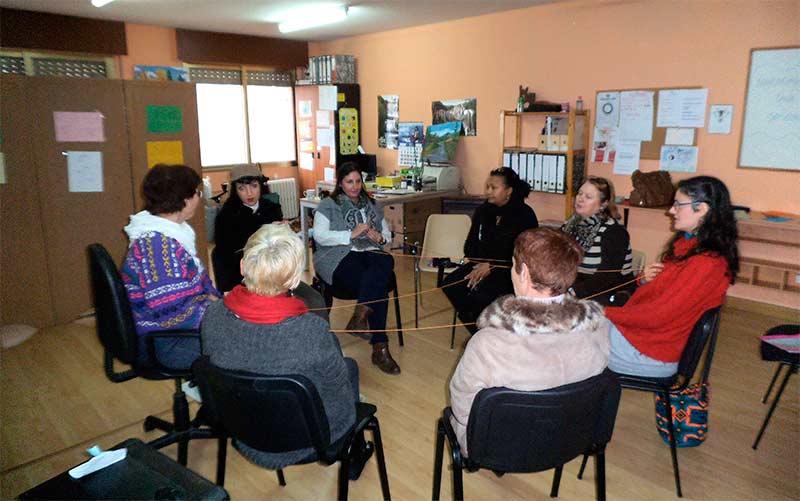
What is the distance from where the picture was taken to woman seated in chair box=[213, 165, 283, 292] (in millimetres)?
3156

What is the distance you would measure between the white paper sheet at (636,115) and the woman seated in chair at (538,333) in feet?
11.5

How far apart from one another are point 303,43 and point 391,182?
3012 millimetres

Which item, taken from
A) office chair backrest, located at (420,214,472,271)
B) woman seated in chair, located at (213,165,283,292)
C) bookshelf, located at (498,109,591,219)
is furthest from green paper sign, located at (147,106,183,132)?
bookshelf, located at (498,109,591,219)

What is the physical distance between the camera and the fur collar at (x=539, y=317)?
57.6 inches

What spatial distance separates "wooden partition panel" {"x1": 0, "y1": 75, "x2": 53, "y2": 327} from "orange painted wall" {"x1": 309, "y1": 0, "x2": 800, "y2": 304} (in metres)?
3.96

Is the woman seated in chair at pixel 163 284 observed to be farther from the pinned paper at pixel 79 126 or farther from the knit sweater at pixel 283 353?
the pinned paper at pixel 79 126

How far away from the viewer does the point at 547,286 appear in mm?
1530

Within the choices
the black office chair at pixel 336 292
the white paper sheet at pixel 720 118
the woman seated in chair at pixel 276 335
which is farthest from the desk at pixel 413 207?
the woman seated in chair at pixel 276 335

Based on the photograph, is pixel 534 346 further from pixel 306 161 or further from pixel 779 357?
pixel 306 161

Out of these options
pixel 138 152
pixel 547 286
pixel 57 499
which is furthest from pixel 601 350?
pixel 138 152

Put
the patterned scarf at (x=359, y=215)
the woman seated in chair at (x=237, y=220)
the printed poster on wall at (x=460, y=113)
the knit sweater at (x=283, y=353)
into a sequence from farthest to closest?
the printed poster on wall at (x=460, y=113) → the patterned scarf at (x=359, y=215) → the woman seated in chair at (x=237, y=220) → the knit sweater at (x=283, y=353)

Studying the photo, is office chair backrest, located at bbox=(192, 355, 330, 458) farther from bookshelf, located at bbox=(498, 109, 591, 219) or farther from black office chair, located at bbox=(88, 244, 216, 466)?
bookshelf, located at bbox=(498, 109, 591, 219)

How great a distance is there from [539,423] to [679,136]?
377cm

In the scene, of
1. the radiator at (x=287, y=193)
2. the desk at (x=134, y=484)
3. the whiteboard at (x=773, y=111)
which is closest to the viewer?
the desk at (x=134, y=484)
